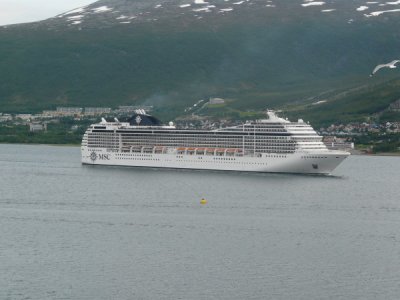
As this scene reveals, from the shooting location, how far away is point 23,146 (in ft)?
351

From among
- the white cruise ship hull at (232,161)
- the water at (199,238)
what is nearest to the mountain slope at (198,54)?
the white cruise ship hull at (232,161)

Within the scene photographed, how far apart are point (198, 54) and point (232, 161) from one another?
114m

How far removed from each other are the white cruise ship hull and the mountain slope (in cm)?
→ 7923

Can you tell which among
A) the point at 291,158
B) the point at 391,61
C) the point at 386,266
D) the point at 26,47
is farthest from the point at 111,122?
the point at 26,47

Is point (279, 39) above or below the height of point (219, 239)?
above

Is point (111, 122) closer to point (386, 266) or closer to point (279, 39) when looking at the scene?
point (386, 266)

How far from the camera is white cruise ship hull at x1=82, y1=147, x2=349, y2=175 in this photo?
62500 millimetres

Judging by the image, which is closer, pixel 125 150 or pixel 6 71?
pixel 125 150

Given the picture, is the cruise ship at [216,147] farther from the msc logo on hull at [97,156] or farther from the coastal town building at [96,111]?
the coastal town building at [96,111]

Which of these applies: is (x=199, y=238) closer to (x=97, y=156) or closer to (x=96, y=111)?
(x=97, y=156)

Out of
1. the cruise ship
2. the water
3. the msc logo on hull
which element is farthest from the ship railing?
the water

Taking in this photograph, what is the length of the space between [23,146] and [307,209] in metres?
64.9

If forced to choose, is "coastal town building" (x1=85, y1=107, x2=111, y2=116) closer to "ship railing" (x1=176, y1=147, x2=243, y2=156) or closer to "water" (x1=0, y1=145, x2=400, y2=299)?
"ship railing" (x1=176, y1=147, x2=243, y2=156)

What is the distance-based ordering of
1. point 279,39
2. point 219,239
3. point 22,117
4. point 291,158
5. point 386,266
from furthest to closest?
point 279,39 < point 22,117 < point 291,158 < point 219,239 < point 386,266
